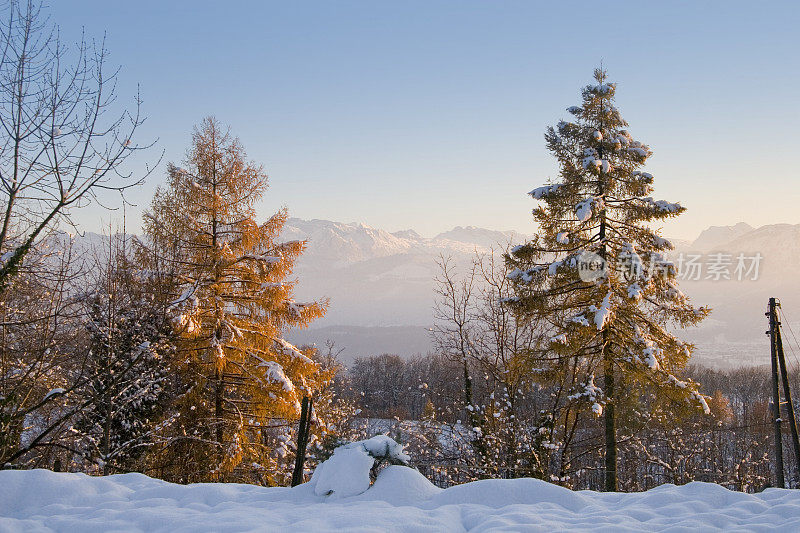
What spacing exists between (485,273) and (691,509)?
10750 millimetres

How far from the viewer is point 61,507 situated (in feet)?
16.9

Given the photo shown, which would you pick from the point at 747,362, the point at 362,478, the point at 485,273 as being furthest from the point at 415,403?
the point at 747,362

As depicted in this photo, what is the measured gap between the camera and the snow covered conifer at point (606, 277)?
1176cm

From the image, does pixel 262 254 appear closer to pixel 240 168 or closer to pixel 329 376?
pixel 240 168

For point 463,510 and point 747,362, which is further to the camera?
point 747,362

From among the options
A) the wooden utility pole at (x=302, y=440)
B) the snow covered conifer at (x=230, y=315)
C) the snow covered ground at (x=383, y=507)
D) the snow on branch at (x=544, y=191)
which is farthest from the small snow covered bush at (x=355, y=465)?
the snow on branch at (x=544, y=191)

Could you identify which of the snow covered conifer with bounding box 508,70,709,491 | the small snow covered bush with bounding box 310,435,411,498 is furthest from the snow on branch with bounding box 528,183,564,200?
the small snow covered bush with bounding box 310,435,411,498

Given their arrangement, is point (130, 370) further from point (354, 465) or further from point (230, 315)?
point (354, 465)

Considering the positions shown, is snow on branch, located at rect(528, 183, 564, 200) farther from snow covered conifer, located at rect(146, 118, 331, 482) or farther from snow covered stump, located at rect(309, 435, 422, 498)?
snow covered stump, located at rect(309, 435, 422, 498)

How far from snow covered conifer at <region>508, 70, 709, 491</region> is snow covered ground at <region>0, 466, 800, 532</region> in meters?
6.01

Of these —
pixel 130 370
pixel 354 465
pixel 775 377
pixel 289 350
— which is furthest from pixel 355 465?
pixel 775 377

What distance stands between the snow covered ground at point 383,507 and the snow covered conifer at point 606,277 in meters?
6.01

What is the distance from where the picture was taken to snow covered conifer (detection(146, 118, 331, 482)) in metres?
11.7

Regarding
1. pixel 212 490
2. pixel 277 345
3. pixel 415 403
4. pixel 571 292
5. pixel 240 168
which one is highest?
pixel 240 168
